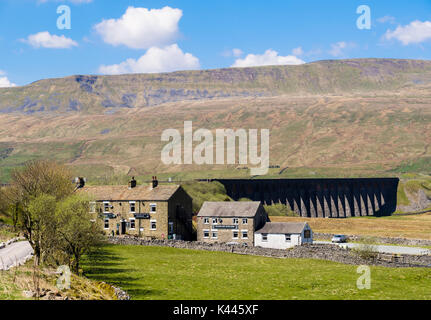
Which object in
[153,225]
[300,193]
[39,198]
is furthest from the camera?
[300,193]

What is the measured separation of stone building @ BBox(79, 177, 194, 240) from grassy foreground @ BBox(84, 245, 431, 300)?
20.6 meters

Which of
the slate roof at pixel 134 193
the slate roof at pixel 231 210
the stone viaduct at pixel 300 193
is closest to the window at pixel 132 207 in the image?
the slate roof at pixel 134 193

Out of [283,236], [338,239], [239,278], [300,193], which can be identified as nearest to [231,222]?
[283,236]

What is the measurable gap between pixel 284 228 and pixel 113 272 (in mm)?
41276

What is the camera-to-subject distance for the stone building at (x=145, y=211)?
82125 mm

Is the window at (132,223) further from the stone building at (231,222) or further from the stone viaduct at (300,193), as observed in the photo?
the stone viaduct at (300,193)

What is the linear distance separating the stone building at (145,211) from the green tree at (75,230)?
3703 centimetres

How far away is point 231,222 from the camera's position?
3329 inches

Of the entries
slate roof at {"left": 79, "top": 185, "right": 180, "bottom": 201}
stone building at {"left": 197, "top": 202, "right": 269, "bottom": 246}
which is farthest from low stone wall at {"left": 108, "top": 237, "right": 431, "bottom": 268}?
stone building at {"left": 197, "top": 202, "right": 269, "bottom": 246}

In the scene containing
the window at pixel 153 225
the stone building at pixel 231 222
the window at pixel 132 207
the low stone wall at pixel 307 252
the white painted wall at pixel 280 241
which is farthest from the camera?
the window at pixel 132 207

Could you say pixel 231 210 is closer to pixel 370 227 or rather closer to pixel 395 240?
pixel 395 240

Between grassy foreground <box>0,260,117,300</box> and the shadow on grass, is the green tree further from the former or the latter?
grassy foreground <box>0,260,117,300</box>
